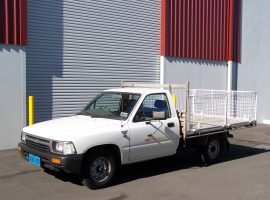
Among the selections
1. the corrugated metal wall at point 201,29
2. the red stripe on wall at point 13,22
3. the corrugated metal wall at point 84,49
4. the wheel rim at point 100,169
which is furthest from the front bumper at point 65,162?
the corrugated metal wall at point 201,29

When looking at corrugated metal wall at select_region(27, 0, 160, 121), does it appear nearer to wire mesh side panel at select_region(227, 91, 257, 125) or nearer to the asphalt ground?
the asphalt ground

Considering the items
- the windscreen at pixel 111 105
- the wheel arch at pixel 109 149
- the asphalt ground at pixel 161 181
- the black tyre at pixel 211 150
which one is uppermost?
the windscreen at pixel 111 105

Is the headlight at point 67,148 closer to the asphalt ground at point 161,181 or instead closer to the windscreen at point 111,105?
the asphalt ground at point 161,181

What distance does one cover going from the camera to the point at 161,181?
278 inches

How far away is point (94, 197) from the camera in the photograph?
606 cm

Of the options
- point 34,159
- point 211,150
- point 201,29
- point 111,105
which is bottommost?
point 211,150

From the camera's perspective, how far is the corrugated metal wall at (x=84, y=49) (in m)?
10.6

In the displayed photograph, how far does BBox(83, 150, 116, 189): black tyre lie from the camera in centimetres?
635

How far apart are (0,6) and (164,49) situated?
236 inches

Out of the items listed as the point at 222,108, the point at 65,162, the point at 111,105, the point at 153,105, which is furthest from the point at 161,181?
the point at 222,108

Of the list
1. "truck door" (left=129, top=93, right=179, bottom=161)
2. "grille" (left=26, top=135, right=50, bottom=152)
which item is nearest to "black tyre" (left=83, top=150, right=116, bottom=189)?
"truck door" (left=129, top=93, right=179, bottom=161)

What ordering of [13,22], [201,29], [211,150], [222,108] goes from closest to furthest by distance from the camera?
[211,150] → [222,108] → [13,22] → [201,29]

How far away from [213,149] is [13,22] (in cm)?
580

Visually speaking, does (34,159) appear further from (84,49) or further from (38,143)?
(84,49)
